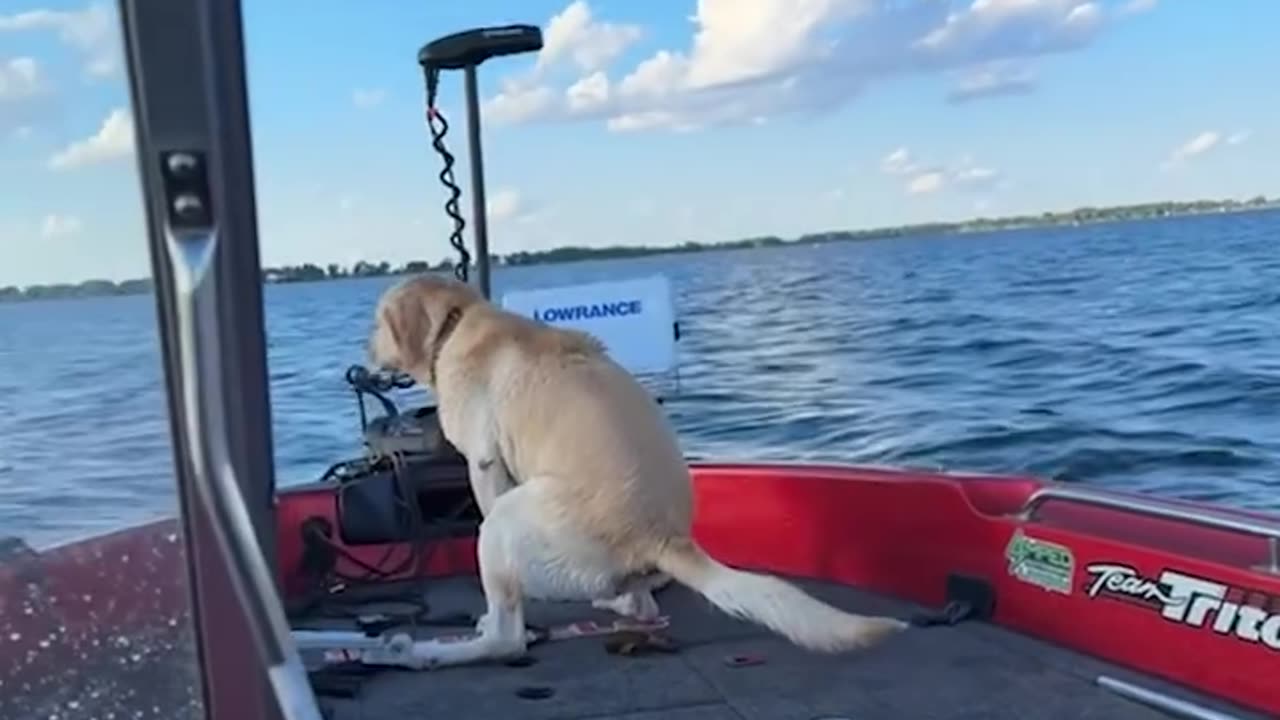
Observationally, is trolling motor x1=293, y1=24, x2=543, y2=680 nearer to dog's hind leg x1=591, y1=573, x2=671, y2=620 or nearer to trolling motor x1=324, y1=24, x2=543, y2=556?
trolling motor x1=324, y1=24, x2=543, y2=556

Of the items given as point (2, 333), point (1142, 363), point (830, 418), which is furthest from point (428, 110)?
point (1142, 363)

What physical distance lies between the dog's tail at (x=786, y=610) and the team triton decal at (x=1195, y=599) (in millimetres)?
501

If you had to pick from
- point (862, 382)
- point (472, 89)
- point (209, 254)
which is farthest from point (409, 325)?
point (862, 382)

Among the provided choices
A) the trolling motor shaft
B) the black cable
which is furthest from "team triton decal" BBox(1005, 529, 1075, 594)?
the black cable

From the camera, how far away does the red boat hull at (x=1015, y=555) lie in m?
3.35

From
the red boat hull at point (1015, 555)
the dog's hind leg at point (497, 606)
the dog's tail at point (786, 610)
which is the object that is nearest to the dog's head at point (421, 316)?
the red boat hull at point (1015, 555)

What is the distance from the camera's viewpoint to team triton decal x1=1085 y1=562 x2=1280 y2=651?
3.23m

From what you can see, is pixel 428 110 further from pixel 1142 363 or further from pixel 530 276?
pixel 1142 363

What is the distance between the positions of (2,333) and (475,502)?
3.57m

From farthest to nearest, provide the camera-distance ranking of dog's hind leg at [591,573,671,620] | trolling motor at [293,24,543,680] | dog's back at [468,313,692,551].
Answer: trolling motor at [293,24,543,680] → dog's hind leg at [591,573,671,620] → dog's back at [468,313,692,551]

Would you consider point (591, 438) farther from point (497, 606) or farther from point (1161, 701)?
point (1161, 701)

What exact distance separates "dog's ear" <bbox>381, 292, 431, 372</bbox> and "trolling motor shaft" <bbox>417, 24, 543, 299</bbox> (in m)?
0.46

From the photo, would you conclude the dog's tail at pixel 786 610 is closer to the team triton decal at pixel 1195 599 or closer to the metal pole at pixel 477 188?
the team triton decal at pixel 1195 599

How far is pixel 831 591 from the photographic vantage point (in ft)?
14.4
